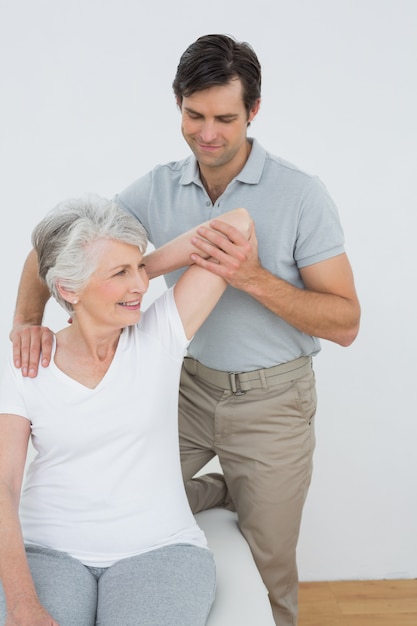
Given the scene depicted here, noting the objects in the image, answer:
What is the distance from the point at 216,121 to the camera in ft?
7.16

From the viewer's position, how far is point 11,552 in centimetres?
182

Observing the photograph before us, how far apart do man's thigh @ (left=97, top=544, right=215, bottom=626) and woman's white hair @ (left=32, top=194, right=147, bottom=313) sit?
2.19ft

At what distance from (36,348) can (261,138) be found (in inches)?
63.3

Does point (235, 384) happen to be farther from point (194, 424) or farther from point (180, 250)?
point (180, 250)

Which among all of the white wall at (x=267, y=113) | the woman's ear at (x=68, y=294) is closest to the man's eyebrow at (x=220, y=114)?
the woman's ear at (x=68, y=294)

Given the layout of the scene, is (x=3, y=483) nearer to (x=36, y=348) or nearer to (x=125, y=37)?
(x=36, y=348)

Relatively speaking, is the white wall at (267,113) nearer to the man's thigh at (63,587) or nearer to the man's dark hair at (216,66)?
the man's dark hair at (216,66)

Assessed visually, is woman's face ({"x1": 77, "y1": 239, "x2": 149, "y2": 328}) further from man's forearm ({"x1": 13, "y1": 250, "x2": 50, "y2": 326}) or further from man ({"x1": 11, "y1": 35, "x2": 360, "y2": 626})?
man's forearm ({"x1": 13, "y1": 250, "x2": 50, "y2": 326})

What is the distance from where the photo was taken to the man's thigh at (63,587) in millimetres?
1775

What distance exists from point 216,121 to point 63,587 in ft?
4.02

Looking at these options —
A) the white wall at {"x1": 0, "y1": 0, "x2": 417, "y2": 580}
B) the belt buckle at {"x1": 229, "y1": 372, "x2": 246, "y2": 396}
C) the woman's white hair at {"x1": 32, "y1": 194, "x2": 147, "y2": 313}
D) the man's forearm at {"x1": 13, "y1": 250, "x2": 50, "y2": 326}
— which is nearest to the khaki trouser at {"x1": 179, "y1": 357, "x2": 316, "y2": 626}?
the belt buckle at {"x1": 229, "y1": 372, "x2": 246, "y2": 396}

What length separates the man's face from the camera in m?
2.16

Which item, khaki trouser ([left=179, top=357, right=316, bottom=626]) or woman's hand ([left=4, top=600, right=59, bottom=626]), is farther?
khaki trouser ([left=179, top=357, right=316, bottom=626])

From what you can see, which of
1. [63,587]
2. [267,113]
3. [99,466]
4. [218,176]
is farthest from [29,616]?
[267,113]
